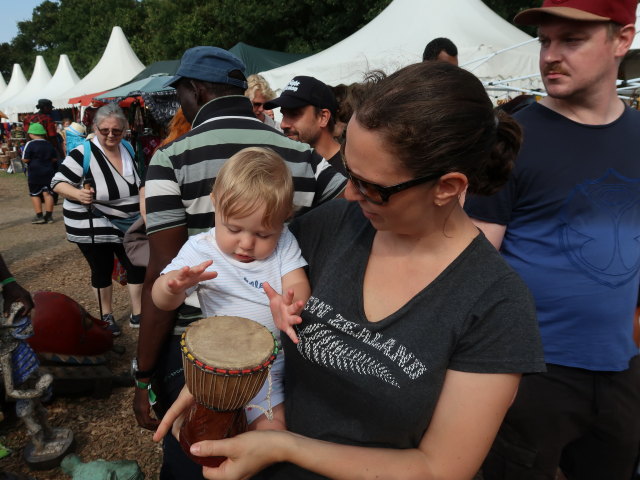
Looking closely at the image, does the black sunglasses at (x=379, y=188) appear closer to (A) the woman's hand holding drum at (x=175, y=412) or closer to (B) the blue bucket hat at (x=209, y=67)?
(A) the woman's hand holding drum at (x=175, y=412)

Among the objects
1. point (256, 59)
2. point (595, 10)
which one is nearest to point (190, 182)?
point (595, 10)

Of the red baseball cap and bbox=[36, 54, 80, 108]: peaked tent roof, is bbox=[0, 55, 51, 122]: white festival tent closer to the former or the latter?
bbox=[36, 54, 80, 108]: peaked tent roof

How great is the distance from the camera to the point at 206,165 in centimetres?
194

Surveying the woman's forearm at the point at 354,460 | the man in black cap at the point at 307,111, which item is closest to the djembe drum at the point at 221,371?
the woman's forearm at the point at 354,460

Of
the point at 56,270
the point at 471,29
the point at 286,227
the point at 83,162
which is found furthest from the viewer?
the point at 471,29

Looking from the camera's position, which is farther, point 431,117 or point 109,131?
point 109,131

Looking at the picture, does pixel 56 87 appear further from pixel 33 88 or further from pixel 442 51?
pixel 442 51

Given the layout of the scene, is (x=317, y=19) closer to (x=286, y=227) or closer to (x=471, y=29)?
(x=471, y=29)

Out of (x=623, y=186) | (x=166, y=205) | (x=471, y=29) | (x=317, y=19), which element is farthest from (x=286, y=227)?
(x=317, y=19)

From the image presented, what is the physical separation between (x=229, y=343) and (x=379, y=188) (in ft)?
2.14

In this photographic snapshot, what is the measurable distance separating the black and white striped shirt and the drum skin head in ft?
12.2

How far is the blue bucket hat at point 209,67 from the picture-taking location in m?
2.12

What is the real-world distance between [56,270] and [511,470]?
7.71 meters

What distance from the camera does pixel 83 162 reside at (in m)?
4.70
